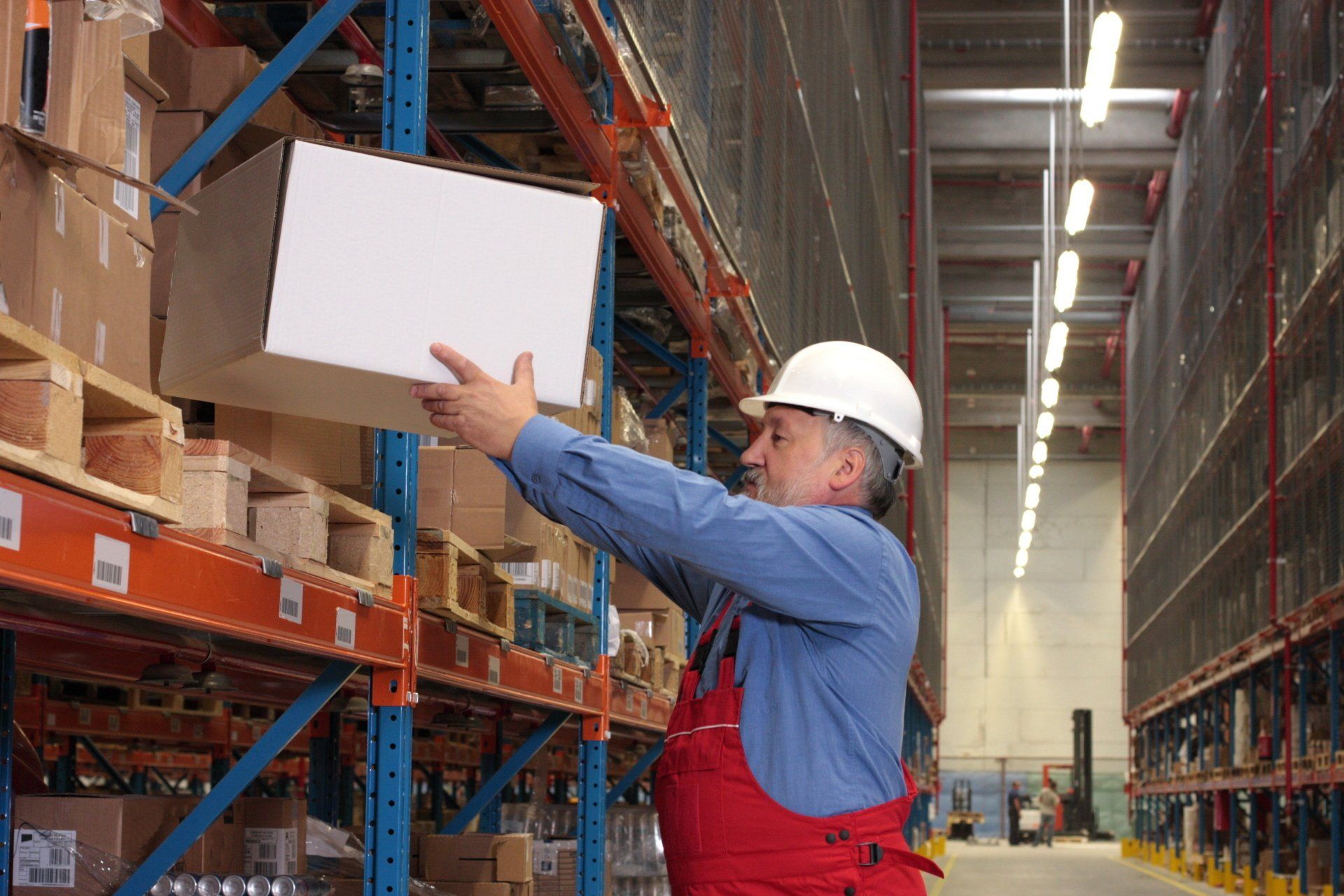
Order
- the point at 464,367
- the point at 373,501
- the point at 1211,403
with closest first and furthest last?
the point at 464,367
the point at 373,501
the point at 1211,403

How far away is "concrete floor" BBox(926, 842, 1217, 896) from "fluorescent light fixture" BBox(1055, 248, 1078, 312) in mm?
7597

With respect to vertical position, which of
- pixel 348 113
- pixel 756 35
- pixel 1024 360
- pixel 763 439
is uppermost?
pixel 1024 360

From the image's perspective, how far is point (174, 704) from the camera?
1014cm

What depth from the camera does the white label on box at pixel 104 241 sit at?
277 centimetres

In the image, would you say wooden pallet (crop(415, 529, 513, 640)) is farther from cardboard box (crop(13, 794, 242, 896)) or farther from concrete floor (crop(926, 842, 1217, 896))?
concrete floor (crop(926, 842, 1217, 896))

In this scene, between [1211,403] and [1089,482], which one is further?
[1089,482]

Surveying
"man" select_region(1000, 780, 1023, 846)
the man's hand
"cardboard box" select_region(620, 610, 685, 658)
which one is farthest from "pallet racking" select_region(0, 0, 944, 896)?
"man" select_region(1000, 780, 1023, 846)

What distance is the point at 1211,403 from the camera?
22469 mm

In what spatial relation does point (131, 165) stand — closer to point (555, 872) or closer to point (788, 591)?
point (788, 591)

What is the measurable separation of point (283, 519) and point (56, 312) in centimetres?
61

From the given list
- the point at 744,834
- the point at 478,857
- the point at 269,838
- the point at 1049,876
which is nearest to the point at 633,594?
the point at 478,857

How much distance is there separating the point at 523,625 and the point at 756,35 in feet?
14.5

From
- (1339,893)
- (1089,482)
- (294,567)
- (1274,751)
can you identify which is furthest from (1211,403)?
(294,567)

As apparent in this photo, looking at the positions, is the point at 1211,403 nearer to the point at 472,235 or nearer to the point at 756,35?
the point at 756,35
